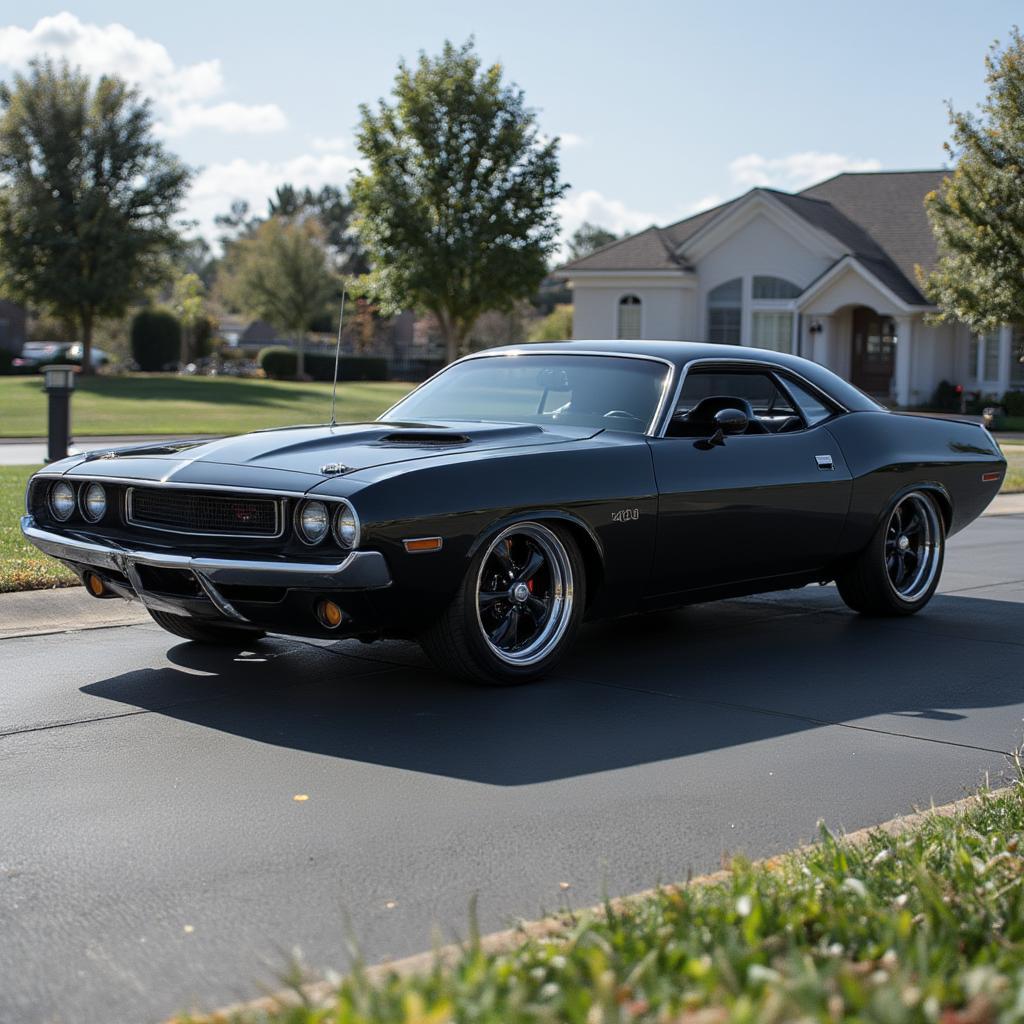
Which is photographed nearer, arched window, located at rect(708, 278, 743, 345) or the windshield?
the windshield

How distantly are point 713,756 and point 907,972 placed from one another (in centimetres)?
282

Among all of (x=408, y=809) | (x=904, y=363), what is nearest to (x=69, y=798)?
(x=408, y=809)

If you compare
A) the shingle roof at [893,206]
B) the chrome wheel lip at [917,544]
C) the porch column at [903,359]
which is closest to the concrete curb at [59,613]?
the chrome wheel lip at [917,544]

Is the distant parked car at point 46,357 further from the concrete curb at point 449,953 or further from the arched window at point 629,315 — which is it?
the concrete curb at point 449,953

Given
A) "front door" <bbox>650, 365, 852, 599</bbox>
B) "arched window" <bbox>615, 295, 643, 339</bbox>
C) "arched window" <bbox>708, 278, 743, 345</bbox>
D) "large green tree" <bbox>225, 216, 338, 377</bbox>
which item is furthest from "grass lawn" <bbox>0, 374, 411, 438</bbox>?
"front door" <bbox>650, 365, 852, 599</bbox>

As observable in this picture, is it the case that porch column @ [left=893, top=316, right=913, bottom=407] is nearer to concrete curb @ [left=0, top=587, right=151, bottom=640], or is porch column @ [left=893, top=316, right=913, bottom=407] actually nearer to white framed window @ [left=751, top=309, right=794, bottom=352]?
white framed window @ [left=751, top=309, right=794, bottom=352]

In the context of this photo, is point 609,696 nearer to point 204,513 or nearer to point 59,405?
point 204,513

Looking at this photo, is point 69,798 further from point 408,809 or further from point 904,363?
point 904,363

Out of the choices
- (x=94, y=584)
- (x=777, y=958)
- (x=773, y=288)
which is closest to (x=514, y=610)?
(x=94, y=584)

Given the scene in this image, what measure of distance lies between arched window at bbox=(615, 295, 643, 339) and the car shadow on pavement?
1354 inches

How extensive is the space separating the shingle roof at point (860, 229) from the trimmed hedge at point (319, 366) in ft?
63.7

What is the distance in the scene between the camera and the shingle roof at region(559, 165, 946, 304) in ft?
128

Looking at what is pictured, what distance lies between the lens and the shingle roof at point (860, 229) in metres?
38.9

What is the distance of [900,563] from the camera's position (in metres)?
8.74
